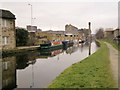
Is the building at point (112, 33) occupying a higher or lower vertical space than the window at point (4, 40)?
higher

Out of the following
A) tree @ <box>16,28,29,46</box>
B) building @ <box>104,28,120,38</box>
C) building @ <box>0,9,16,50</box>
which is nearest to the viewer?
building @ <box>0,9,16,50</box>

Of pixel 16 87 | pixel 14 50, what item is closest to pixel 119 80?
pixel 16 87

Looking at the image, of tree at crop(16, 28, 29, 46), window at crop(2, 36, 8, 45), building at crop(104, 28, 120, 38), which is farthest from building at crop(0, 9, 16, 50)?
building at crop(104, 28, 120, 38)

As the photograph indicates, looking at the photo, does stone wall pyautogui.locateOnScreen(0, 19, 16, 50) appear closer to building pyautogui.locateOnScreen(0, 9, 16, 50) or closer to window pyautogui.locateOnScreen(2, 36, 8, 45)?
building pyautogui.locateOnScreen(0, 9, 16, 50)

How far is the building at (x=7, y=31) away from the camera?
30138 mm

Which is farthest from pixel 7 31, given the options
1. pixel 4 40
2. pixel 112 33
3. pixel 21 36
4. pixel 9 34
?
pixel 112 33

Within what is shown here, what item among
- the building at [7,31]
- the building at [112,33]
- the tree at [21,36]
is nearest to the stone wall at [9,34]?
the building at [7,31]

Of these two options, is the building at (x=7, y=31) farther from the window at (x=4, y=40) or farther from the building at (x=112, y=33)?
the building at (x=112, y=33)

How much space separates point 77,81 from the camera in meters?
9.47

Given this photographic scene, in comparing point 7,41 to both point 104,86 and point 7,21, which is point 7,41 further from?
point 104,86

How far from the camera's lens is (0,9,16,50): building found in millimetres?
30138

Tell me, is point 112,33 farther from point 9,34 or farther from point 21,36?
point 9,34

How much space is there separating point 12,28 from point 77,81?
83.0 feet

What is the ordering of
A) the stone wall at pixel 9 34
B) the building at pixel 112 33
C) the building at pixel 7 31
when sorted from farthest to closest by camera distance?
the building at pixel 112 33 → the stone wall at pixel 9 34 → the building at pixel 7 31
